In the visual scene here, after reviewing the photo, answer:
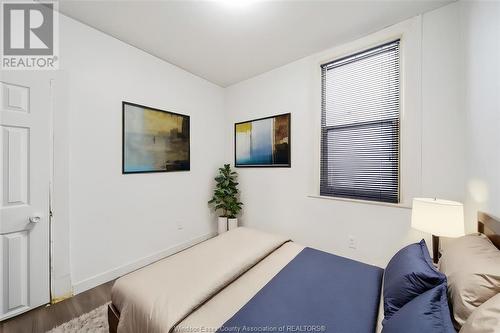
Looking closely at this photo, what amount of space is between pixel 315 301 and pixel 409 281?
490 millimetres

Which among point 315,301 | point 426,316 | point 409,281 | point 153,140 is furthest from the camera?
point 153,140

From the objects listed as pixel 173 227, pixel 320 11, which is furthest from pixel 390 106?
pixel 173 227

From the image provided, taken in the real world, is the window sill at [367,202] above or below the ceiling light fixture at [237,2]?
below

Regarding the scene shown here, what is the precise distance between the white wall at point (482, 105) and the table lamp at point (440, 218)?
0.17m

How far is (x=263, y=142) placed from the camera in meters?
3.12

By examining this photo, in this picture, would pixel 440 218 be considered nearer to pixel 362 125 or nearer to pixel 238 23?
pixel 362 125

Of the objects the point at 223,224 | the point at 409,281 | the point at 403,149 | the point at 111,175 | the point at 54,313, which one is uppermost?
the point at 403,149

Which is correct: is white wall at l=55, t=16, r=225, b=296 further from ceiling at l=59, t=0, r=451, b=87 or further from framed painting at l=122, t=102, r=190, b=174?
ceiling at l=59, t=0, r=451, b=87

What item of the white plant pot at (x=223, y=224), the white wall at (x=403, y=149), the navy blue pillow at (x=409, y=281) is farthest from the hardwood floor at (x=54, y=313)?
the navy blue pillow at (x=409, y=281)

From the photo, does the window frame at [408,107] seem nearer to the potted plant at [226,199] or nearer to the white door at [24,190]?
the potted plant at [226,199]

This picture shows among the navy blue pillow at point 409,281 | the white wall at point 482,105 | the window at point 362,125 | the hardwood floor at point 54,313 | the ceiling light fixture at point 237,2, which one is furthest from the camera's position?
the window at point 362,125

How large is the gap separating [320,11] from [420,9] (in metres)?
0.93

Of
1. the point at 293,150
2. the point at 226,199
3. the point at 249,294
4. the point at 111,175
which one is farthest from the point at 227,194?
the point at 249,294

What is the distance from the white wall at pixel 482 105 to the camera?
1209mm
